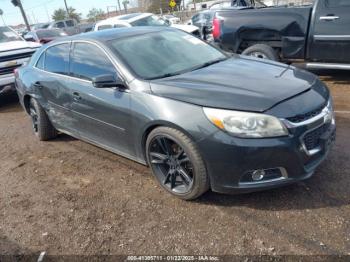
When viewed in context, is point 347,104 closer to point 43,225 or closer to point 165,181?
point 165,181

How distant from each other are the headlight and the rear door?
13.7 ft

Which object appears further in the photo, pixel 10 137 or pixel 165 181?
pixel 10 137

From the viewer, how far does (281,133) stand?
280 cm

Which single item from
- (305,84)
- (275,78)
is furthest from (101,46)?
(305,84)

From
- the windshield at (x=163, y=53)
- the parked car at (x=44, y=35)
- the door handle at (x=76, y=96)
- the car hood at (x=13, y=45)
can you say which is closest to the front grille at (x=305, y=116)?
the windshield at (x=163, y=53)

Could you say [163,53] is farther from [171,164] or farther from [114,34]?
[171,164]

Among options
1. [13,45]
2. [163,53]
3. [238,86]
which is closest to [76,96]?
[163,53]

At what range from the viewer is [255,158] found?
2.84 meters

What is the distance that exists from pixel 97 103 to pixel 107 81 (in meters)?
0.43

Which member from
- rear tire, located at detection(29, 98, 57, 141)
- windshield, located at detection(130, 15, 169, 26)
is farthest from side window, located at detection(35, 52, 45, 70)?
windshield, located at detection(130, 15, 169, 26)

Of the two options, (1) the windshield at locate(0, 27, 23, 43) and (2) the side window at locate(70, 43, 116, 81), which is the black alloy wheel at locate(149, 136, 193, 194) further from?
(1) the windshield at locate(0, 27, 23, 43)

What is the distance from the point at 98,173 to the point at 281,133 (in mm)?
2359

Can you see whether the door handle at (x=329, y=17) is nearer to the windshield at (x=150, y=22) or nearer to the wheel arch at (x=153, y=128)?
the wheel arch at (x=153, y=128)

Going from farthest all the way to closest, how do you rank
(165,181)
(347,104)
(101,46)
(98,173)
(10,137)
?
1. (10,137)
2. (347,104)
3. (98,173)
4. (101,46)
5. (165,181)
